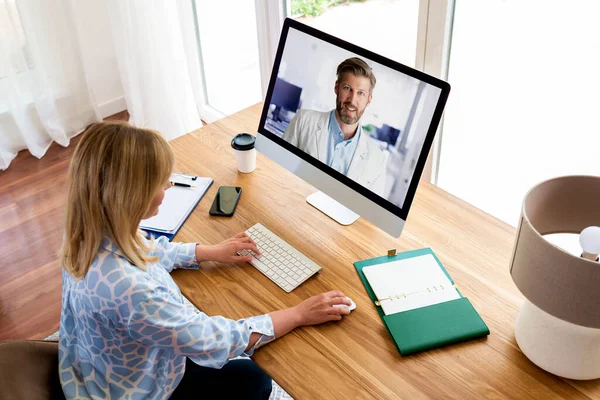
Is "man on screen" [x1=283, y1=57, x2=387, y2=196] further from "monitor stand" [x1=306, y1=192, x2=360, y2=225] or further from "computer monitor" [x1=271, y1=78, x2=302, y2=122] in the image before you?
"monitor stand" [x1=306, y1=192, x2=360, y2=225]

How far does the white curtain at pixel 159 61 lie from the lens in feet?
9.50

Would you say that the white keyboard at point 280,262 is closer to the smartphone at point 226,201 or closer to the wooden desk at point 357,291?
the wooden desk at point 357,291

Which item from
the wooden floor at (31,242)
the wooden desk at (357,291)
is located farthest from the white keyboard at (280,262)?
the wooden floor at (31,242)

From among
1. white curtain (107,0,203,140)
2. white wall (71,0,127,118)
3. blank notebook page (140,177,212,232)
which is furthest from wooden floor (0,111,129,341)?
blank notebook page (140,177,212,232)

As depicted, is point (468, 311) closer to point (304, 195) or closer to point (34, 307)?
point (304, 195)

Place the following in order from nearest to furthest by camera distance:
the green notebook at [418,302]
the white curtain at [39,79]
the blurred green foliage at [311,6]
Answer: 1. the green notebook at [418,302]
2. the blurred green foliage at [311,6]
3. the white curtain at [39,79]

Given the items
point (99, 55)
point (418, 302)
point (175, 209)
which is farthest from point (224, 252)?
point (99, 55)

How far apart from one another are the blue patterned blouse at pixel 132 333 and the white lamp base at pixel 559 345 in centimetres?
56

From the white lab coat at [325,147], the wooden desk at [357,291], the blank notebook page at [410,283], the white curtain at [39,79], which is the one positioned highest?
the white lab coat at [325,147]

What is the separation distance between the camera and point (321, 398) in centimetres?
120

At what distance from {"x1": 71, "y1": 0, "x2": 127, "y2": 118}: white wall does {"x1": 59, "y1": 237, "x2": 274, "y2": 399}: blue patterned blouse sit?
2.41 metres

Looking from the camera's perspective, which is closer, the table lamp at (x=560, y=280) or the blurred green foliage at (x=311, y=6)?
the table lamp at (x=560, y=280)

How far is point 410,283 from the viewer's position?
4.66 ft

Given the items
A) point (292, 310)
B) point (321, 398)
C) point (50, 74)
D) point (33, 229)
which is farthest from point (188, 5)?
point (321, 398)
